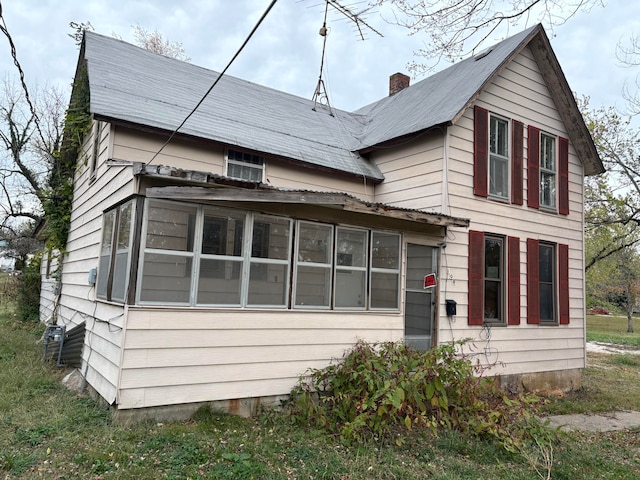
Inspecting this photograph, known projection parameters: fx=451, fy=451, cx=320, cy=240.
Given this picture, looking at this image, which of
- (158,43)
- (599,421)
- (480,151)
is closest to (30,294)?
(480,151)

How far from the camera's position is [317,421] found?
5.78 m

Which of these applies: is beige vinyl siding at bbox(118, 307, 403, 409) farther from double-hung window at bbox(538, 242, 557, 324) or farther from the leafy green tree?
the leafy green tree

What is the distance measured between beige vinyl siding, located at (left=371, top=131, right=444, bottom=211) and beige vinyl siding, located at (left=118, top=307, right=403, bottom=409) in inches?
115

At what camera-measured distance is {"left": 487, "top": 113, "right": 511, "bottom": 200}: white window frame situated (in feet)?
30.0

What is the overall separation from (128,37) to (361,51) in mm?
27524

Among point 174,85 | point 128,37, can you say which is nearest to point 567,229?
point 174,85

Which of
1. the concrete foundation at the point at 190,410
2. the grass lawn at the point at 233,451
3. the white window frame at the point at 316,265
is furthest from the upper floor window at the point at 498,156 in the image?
the concrete foundation at the point at 190,410

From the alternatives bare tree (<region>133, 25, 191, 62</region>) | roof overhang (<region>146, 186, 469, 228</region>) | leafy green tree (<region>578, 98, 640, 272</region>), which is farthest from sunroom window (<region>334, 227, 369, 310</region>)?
bare tree (<region>133, 25, 191, 62</region>)

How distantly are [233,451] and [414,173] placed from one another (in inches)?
245

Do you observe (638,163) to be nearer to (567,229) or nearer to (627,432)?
(567,229)

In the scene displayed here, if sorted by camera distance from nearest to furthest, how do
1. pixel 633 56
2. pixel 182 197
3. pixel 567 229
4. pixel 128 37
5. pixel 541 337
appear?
pixel 182 197, pixel 633 56, pixel 541 337, pixel 567 229, pixel 128 37

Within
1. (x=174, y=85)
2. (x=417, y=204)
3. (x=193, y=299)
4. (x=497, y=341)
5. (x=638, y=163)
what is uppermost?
(x=638, y=163)

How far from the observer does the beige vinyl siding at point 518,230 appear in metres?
8.38

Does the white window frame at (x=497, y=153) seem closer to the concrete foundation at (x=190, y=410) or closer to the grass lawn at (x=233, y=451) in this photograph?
the grass lawn at (x=233, y=451)
